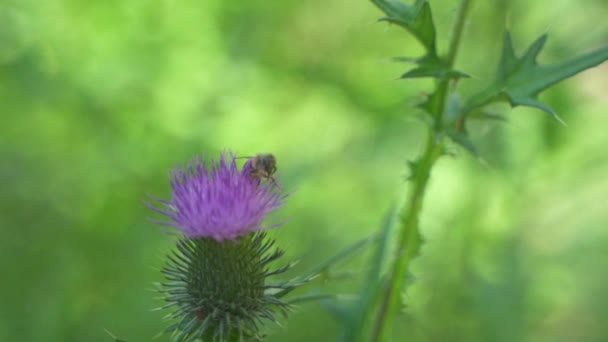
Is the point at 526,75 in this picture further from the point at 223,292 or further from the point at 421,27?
the point at 223,292

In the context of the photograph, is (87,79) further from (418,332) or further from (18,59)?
(418,332)

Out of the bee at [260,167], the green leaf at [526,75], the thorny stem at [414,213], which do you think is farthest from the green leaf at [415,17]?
the bee at [260,167]

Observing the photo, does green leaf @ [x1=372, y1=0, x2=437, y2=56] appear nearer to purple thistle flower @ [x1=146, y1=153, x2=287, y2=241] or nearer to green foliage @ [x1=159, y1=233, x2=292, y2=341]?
purple thistle flower @ [x1=146, y1=153, x2=287, y2=241]

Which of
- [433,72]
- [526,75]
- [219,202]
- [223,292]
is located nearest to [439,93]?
[433,72]

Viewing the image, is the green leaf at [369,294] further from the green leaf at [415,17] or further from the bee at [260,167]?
the green leaf at [415,17]

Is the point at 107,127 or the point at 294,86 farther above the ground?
the point at 294,86

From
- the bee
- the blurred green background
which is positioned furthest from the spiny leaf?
the blurred green background

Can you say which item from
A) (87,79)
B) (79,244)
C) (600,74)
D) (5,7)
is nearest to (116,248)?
(79,244)
